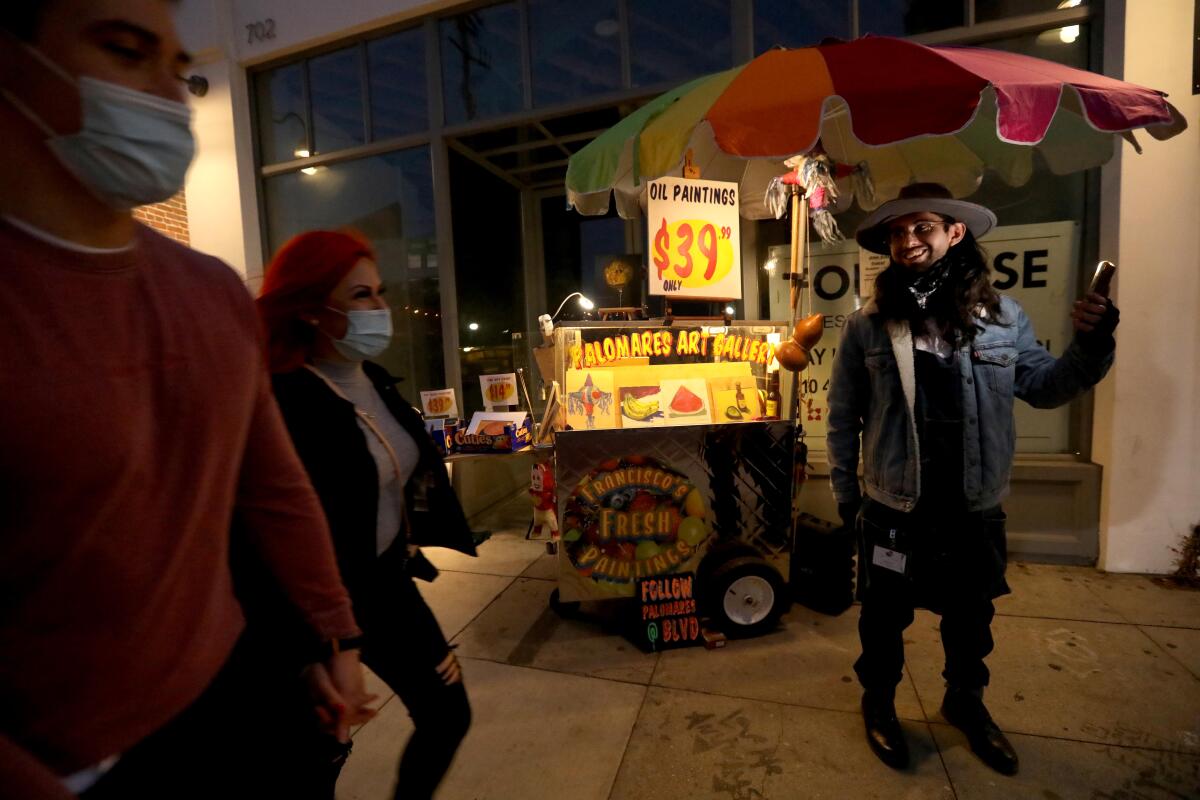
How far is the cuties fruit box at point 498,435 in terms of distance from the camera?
3.67 m

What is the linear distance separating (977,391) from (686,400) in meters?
1.52

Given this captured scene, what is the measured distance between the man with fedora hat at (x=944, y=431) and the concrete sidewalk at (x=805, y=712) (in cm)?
22

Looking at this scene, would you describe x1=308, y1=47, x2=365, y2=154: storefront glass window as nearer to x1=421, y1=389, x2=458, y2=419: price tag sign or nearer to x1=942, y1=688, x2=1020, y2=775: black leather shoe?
x1=421, y1=389, x2=458, y2=419: price tag sign

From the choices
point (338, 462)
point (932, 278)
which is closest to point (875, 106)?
point (932, 278)

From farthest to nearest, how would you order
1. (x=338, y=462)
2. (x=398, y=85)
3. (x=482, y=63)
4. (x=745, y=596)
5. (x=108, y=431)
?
(x=398, y=85) < (x=482, y=63) < (x=745, y=596) < (x=338, y=462) < (x=108, y=431)

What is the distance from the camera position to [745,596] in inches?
125

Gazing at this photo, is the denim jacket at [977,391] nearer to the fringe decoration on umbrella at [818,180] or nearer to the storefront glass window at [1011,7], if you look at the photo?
the fringe decoration on umbrella at [818,180]

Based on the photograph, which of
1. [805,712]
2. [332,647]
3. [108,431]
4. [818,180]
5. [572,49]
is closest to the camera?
[108,431]

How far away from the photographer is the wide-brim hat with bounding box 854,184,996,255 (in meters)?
2.13

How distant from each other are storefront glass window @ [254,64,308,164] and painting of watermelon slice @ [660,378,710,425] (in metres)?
5.35

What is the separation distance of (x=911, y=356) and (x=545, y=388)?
7.58 ft

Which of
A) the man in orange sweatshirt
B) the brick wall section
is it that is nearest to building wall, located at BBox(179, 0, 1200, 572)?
the man in orange sweatshirt

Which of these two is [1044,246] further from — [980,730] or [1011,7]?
[980,730]

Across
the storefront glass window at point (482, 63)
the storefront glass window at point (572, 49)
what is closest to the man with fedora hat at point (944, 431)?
the storefront glass window at point (572, 49)
